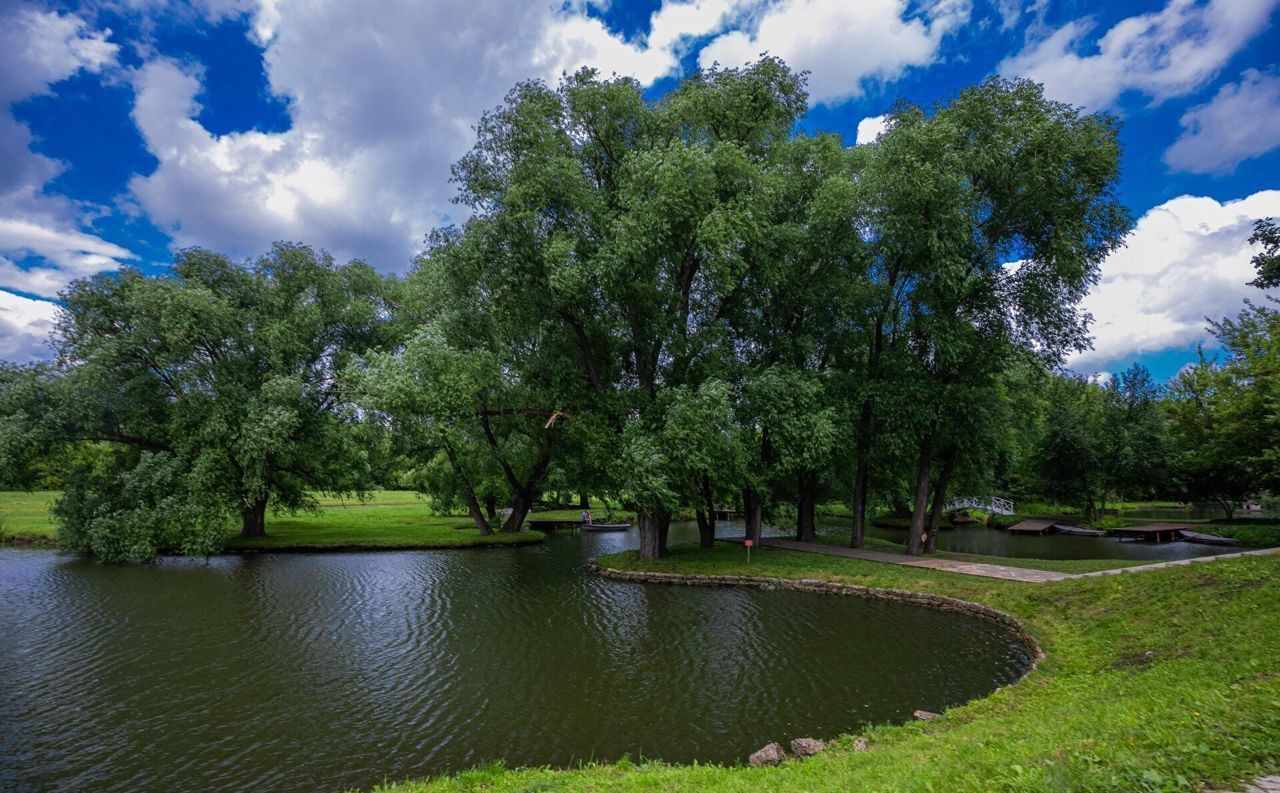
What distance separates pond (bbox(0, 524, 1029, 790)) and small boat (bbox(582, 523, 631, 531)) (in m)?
26.6

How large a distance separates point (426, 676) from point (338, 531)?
29043 millimetres

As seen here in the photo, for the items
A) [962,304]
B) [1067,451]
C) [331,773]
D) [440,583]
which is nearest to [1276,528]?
[1067,451]

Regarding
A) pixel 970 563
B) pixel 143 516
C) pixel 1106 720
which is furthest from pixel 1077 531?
pixel 143 516

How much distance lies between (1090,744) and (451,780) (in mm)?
7877

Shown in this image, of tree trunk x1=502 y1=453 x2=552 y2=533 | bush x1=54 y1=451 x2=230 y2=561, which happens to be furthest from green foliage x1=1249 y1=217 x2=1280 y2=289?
bush x1=54 y1=451 x2=230 y2=561

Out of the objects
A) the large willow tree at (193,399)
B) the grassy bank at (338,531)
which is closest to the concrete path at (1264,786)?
the large willow tree at (193,399)

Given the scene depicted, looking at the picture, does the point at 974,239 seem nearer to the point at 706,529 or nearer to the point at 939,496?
the point at 939,496

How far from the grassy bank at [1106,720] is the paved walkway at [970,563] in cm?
293

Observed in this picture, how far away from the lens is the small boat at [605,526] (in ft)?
163

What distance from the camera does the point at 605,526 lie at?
50.3 m

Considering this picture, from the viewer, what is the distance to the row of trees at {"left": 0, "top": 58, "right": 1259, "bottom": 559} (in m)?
22.5

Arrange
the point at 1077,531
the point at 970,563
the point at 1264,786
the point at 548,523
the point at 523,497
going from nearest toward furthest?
the point at 1264,786 → the point at 970,563 → the point at 523,497 → the point at 1077,531 → the point at 548,523

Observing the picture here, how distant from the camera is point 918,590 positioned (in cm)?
2000

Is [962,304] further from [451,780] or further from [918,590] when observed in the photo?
[451,780]
